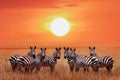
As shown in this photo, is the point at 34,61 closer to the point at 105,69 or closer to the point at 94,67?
the point at 94,67

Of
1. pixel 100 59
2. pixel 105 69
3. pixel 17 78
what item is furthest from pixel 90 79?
pixel 105 69

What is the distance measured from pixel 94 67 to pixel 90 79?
3285 millimetres

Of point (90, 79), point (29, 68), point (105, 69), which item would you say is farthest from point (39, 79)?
point (105, 69)

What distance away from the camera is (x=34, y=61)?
17.7 metres

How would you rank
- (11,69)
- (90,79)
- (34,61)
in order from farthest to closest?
(11,69) < (34,61) < (90,79)

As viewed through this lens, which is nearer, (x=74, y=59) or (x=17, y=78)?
(x=17, y=78)

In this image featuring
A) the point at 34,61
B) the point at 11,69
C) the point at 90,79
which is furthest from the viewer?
the point at 11,69

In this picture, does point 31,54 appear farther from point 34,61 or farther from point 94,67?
point 94,67

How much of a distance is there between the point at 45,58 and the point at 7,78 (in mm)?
3974

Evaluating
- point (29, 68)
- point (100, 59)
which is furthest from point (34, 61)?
point (100, 59)

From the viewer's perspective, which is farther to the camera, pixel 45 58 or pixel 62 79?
pixel 45 58

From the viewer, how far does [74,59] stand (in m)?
18.5

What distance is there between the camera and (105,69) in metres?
20.0

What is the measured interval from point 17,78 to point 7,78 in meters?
0.38
